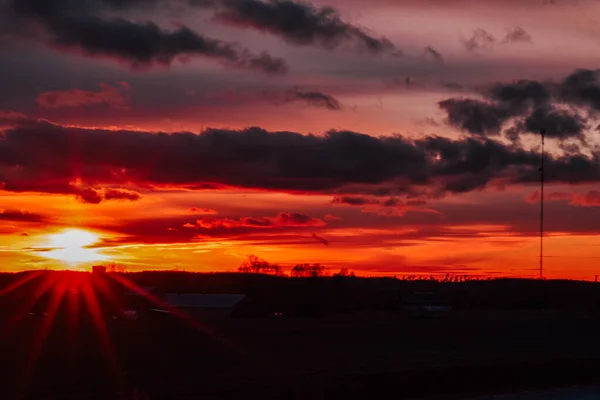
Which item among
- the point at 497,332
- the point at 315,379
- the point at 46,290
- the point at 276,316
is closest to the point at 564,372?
the point at 315,379

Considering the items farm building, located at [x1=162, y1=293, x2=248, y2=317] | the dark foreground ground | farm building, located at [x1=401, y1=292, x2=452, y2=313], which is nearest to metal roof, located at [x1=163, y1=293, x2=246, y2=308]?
farm building, located at [x1=162, y1=293, x2=248, y2=317]

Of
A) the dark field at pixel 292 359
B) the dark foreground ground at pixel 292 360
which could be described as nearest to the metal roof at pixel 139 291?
the dark field at pixel 292 359

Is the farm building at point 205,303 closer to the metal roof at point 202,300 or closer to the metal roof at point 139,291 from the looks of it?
the metal roof at point 202,300

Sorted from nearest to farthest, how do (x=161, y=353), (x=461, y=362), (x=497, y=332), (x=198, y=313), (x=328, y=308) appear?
(x=461, y=362), (x=161, y=353), (x=497, y=332), (x=198, y=313), (x=328, y=308)

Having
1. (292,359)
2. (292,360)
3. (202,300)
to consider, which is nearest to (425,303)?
(202,300)

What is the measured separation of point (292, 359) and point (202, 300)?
65.5 metres

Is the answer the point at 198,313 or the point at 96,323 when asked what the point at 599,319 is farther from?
the point at 96,323

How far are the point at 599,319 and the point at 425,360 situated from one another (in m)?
56.3

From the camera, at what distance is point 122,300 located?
118875 millimetres

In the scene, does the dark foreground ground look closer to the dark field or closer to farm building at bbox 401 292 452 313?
the dark field

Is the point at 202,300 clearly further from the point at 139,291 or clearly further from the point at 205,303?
the point at 139,291

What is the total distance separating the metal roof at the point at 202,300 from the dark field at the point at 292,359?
741 inches

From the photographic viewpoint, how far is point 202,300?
11906cm

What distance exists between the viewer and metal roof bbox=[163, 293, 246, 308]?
11556 centimetres
